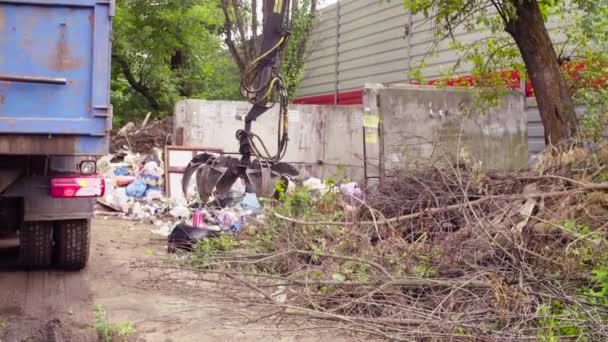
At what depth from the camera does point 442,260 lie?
5422 millimetres

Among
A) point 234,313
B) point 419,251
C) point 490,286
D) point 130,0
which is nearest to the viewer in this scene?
point 490,286

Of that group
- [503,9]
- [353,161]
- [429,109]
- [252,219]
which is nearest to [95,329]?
[252,219]

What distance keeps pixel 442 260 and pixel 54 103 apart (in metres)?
3.23

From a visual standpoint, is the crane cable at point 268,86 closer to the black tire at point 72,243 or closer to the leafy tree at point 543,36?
the leafy tree at point 543,36

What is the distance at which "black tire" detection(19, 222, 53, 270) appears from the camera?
6375 mm

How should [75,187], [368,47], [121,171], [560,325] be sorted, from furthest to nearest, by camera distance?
[368,47], [121,171], [75,187], [560,325]

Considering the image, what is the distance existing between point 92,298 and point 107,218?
5.16 m

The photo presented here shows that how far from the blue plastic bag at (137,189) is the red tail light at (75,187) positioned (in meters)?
6.41

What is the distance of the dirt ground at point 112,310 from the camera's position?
4.76 m

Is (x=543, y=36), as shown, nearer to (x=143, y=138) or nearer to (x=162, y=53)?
(x=143, y=138)

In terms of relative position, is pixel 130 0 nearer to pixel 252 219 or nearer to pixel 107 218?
pixel 107 218

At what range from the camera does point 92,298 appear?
5824 mm

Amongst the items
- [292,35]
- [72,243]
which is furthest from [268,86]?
[292,35]

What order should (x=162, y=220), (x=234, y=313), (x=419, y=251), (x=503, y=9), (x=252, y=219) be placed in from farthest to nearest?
1. (x=162, y=220)
2. (x=252, y=219)
3. (x=503, y=9)
4. (x=419, y=251)
5. (x=234, y=313)
